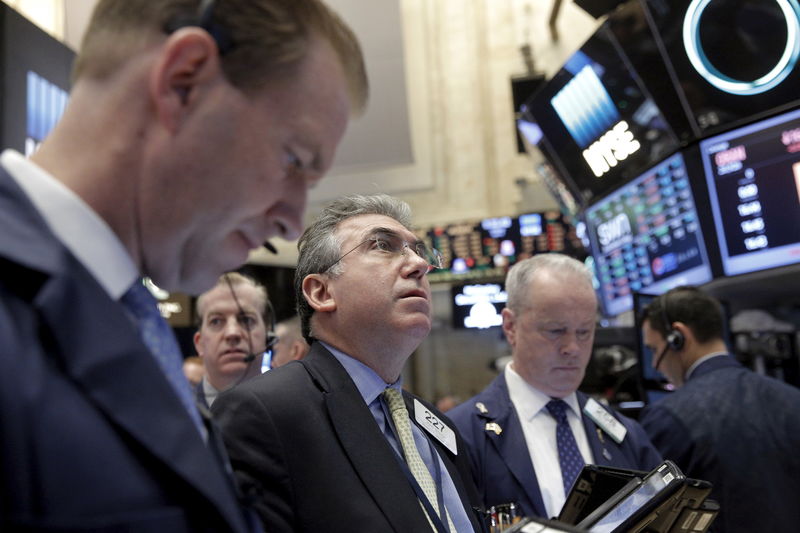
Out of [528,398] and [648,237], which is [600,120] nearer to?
[648,237]

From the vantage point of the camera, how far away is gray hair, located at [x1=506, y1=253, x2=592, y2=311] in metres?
2.84

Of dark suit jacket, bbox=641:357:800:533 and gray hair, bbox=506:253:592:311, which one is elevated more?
gray hair, bbox=506:253:592:311

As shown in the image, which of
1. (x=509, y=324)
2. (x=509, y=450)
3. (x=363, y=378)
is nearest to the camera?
(x=363, y=378)

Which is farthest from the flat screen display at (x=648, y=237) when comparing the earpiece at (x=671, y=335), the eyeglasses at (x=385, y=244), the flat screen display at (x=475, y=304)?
the flat screen display at (x=475, y=304)

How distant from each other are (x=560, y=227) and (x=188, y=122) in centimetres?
882

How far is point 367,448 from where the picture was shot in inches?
63.2

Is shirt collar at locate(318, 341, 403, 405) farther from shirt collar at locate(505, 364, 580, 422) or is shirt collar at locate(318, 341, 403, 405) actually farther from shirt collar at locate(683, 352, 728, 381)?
shirt collar at locate(683, 352, 728, 381)

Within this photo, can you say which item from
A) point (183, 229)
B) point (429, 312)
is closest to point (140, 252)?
point (183, 229)

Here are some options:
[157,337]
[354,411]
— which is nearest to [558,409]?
[354,411]

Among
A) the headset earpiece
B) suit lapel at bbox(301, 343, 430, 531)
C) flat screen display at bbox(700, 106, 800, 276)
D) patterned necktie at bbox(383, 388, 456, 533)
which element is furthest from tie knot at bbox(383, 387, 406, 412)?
flat screen display at bbox(700, 106, 800, 276)

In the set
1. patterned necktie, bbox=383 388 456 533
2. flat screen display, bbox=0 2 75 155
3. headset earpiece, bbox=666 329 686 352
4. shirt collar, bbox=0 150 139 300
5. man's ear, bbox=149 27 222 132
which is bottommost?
headset earpiece, bbox=666 329 686 352

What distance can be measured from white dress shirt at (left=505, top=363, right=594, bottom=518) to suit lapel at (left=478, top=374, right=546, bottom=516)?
0.03m

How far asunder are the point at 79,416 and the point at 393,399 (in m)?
1.20

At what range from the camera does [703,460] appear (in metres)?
2.86
